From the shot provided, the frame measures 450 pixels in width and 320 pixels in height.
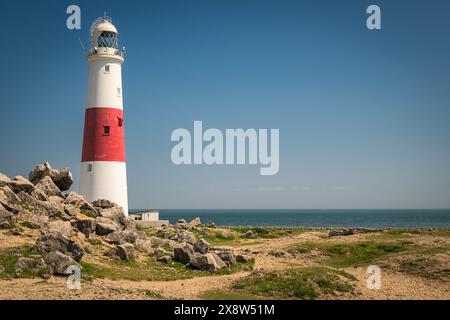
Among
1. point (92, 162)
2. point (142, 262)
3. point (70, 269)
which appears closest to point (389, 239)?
point (142, 262)

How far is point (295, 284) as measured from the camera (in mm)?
25109

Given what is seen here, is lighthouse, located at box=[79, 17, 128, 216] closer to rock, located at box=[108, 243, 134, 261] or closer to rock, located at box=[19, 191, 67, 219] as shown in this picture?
rock, located at box=[19, 191, 67, 219]

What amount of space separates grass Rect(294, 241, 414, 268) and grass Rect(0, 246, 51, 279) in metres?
23.5

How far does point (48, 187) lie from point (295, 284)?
2283 cm

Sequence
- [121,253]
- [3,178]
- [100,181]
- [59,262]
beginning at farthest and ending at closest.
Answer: [100,181] → [3,178] → [121,253] → [59,262]

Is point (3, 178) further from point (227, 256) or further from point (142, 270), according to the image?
point (227, 256)

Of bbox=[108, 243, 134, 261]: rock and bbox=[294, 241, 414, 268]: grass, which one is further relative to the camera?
bbox=[294, 241, 414, 268]: grass

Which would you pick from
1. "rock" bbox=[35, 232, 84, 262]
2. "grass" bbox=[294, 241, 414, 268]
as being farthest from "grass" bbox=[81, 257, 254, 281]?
"grass" bbox=[294, 241, 414, 268]

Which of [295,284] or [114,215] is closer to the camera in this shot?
[295,284]

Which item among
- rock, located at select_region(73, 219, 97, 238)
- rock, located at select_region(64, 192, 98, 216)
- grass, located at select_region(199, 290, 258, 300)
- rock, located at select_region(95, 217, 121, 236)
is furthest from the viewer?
rock, located at select_region(64, 192, 98, 216)

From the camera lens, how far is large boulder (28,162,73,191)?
40531mm

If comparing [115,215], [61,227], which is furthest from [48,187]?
[61,227]

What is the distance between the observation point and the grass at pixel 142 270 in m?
25.6
